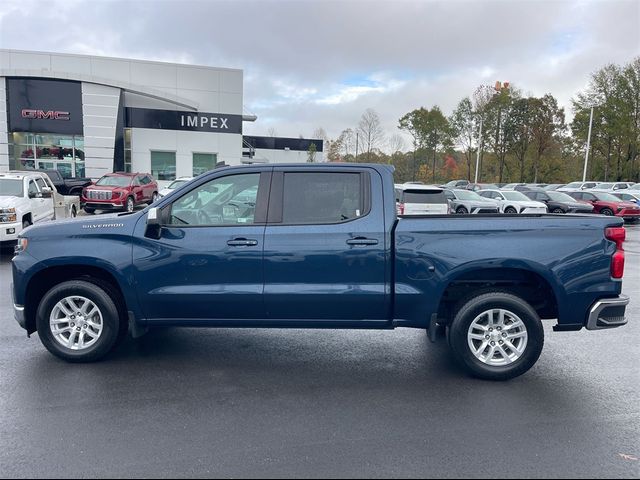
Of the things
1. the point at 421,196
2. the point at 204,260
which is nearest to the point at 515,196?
the point at 421,196

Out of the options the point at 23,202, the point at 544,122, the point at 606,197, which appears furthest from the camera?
the point at 544,122

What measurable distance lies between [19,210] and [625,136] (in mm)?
58097

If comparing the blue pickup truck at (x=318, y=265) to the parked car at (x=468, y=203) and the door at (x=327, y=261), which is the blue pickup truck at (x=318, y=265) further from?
the parked car at (x=468, y=203)

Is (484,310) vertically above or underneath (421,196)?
underneath

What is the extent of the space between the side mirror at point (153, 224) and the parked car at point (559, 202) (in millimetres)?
23097

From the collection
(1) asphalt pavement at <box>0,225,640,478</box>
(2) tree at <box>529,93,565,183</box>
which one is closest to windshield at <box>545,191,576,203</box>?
(1) asphalt pavement at <box>0,225,640,478</box>

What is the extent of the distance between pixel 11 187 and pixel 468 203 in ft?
59.7

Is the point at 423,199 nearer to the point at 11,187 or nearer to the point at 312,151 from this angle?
the point at 11,187

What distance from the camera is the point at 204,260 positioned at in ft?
14.6

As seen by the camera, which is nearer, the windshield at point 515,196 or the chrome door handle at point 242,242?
the chrome door handle at point 242,242

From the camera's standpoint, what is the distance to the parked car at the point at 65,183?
23078 millimetres

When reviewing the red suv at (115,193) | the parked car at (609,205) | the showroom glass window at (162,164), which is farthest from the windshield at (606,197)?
the showroom glass window at (162,164)

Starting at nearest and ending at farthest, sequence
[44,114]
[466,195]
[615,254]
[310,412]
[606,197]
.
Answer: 1. [310,412]
2. [615,254]
3. [466,195]
4. [606,197]
5. [44,114]

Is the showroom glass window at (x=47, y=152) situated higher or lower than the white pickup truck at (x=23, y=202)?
higher
